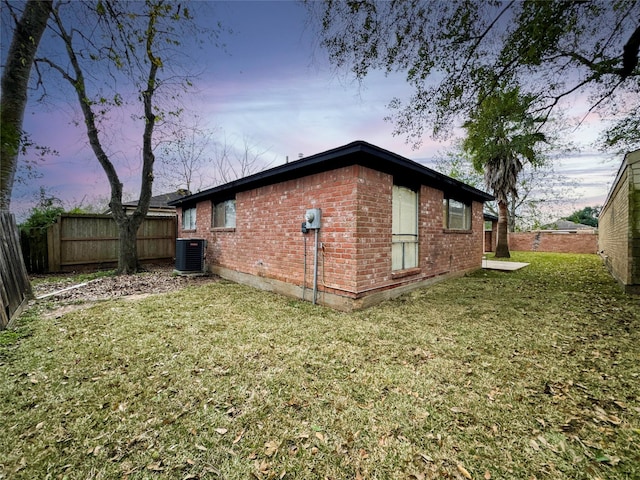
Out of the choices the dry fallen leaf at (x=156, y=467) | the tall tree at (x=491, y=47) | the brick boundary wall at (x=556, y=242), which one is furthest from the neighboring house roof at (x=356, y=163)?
the brick boundary wall at (x=556, y=242)

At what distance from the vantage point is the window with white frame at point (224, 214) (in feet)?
25.7

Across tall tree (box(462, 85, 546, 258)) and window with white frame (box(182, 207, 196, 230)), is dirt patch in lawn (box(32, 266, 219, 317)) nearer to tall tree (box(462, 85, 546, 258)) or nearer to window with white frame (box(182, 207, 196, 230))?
window with white frame (box(182, 207, 196, 230))

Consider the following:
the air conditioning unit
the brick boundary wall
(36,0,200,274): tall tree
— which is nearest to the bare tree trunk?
the brick boundary wall

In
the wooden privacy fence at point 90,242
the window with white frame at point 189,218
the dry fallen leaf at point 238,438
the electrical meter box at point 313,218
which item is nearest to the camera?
the dry fallen leaf at point 238,438

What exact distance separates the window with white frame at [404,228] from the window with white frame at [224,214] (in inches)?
185

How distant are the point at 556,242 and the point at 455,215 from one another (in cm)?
1658

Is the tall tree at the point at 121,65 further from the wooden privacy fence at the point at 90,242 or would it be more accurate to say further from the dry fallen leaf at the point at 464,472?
the dry fallen leaf at the point at 464,472

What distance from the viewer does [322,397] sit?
2281mm

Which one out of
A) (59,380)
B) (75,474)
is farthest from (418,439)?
(59,380)

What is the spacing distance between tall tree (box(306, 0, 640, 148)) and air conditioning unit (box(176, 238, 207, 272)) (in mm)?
6412

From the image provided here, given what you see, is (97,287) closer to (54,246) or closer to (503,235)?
(54,246)

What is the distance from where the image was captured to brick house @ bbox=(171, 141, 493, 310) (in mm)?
4574

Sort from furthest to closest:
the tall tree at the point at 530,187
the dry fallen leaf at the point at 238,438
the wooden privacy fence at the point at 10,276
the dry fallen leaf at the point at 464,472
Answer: the tall tree at the point at 530,187, the wooden privacy fence at the point at 10,276, the dry fallen leaf at the point at 238,438, the dry fallen leaf at the point at 464,472

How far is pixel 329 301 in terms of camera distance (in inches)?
→ 193
